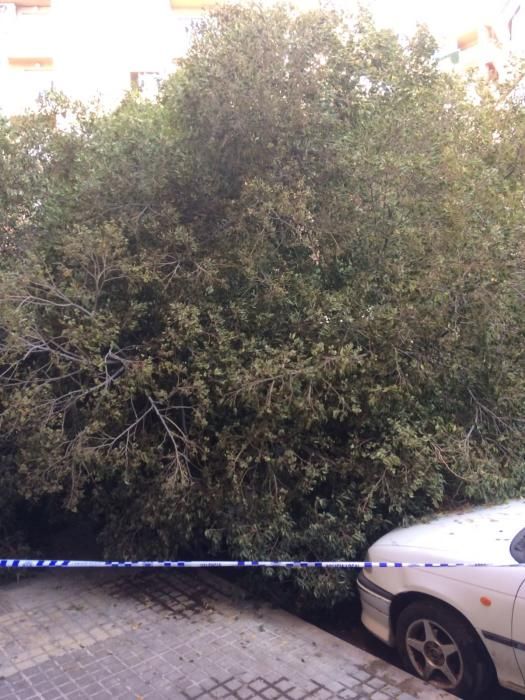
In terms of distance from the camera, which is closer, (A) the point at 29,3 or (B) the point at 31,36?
(B) the point at 31,36

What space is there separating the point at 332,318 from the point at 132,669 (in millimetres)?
2777

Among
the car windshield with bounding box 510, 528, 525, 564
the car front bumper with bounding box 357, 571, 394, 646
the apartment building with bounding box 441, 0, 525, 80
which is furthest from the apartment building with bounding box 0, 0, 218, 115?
the car windshield with bounding box 510, 528, 525, 564

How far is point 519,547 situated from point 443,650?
2.53 ft

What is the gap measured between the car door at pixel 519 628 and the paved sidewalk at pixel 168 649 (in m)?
0.51

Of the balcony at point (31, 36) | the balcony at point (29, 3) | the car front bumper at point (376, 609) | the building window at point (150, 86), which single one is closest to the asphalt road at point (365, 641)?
the car front bumper at point (376, 609)

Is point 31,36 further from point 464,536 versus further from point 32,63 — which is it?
point 464,536

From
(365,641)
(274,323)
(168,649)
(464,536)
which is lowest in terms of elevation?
(365,641)

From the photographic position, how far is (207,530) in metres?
4.89

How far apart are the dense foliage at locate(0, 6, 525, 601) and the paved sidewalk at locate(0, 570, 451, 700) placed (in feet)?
1.24

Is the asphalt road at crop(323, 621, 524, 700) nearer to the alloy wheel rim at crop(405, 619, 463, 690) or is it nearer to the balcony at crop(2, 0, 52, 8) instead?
the alloy wheel rim at crop(405, 619, 463, 690)

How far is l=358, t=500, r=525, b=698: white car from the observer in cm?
360

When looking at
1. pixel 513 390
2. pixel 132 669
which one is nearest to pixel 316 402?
pixel 513 390

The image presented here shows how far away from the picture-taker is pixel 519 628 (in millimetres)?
3504

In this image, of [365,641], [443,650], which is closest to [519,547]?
[443,650]
